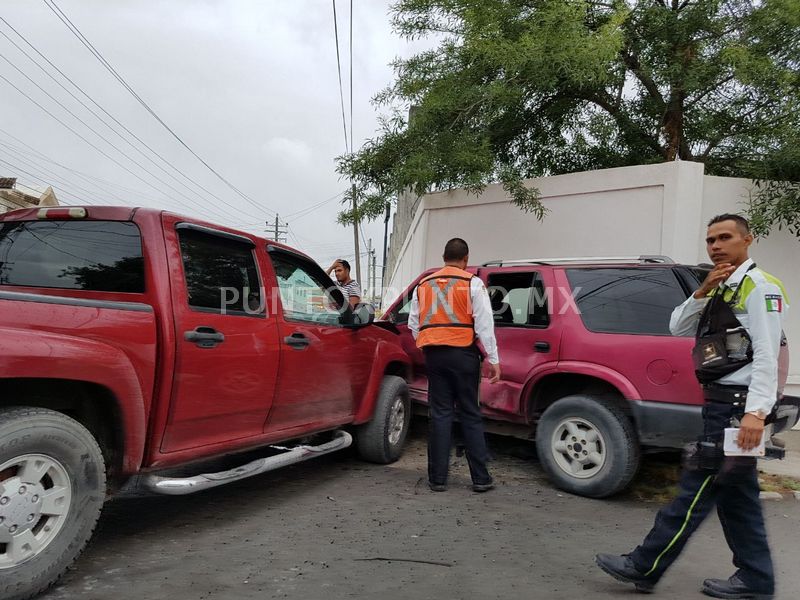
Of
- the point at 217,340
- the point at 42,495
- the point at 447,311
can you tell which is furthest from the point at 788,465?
the point at 42,495

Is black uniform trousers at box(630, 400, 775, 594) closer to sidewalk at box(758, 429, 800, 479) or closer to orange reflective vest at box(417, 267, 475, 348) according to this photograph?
orange reflective vest at box(417, 267, 475, 348)

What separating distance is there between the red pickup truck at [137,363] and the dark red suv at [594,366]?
1.42 meters

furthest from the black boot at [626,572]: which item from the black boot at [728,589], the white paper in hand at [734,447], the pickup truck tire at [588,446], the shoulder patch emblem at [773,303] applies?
the pickup truck tire at [588,446]

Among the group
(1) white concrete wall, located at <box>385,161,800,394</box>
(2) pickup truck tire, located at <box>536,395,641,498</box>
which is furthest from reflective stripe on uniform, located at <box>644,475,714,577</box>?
(1) white concrete wall, located at <box>385,161,800,394</box>

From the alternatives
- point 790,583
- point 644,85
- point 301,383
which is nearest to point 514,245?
point 644,85

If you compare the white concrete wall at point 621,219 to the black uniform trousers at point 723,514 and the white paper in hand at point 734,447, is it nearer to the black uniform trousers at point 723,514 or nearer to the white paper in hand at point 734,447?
the black uniform trousers at point 723,514

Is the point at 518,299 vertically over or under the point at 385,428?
over

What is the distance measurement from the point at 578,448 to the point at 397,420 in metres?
1.60

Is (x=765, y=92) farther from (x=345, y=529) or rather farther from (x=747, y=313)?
(x=345, y=529)

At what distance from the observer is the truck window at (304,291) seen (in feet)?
13.6

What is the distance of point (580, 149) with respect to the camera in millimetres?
9883

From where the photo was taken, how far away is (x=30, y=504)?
2.51m

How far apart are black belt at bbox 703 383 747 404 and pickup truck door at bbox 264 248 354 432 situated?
7.89ft

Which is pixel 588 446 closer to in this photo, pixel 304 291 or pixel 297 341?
pixel 297 341
